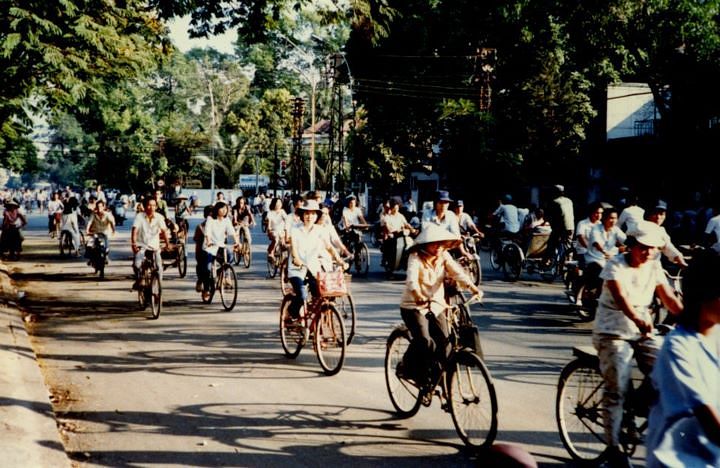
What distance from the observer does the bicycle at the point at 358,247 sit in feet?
61.3

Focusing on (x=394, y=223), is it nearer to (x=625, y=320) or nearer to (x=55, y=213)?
(x=625, y=320)

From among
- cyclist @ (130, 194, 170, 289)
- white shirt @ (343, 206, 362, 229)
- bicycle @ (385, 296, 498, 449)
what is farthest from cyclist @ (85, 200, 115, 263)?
bicycle @ (385, 296, 498, 449)

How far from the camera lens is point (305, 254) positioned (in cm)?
935

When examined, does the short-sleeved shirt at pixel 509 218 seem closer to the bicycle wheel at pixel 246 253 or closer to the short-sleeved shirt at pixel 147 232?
the bicycle wheel at pixel 246 253

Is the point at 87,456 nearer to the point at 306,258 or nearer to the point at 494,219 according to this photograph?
the point at 306,258

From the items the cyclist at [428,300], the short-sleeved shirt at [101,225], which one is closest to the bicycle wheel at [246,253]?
the short-sleeved shirt at [101,225]

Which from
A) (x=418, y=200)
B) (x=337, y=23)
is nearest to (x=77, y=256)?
(x=337, y=23)

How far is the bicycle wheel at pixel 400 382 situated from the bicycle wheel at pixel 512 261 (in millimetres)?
10781

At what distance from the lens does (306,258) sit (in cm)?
930

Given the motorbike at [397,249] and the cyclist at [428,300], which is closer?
the cyclist at [428,300]

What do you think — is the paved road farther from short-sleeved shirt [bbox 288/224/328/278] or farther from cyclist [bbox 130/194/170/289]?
short-sleeved shirt [bbox 288/224/328/278]

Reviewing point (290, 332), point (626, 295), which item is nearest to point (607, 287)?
point (626, 295)

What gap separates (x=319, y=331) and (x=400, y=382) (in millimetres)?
1983

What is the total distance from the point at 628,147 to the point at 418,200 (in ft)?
76.0
